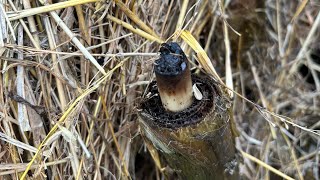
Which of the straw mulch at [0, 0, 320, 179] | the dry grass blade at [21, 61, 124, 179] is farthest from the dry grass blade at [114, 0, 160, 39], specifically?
the dry grass blade at [21, 61, 124, 179]

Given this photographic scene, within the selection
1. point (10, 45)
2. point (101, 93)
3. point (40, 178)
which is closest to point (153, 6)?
point (101, 93)

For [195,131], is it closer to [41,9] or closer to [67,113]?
[67,113]

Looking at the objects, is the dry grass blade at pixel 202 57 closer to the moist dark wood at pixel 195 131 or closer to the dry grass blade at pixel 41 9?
the moist dark wood at pixel 195 131

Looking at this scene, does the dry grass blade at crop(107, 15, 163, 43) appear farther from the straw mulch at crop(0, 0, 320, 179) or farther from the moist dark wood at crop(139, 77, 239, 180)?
the moist dark wood at crop(139, 77, 239, 180)

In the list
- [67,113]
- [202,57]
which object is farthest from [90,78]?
[202,57]

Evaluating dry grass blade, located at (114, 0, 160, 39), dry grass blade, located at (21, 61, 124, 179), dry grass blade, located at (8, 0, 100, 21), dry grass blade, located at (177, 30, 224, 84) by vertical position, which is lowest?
dry grass blade, located at (21, 61, 124, 179)

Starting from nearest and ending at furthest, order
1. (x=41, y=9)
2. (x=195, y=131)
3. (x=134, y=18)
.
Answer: (x=195, y=131), (x=41, y=9), (x=134, y=18)

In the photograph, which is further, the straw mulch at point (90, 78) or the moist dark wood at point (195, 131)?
the straw mulch at point (90, 78)

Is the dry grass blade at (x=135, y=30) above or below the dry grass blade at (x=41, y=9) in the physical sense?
below

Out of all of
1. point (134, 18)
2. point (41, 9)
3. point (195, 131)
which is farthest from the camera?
point (134, 18)

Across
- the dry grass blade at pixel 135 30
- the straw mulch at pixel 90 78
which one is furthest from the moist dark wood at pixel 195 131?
the dry grass blade at pixel 135 30

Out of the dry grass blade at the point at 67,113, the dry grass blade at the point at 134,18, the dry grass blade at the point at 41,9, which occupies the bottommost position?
the dry grass blade at the point at 67,113

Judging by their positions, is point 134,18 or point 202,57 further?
point 134,18
